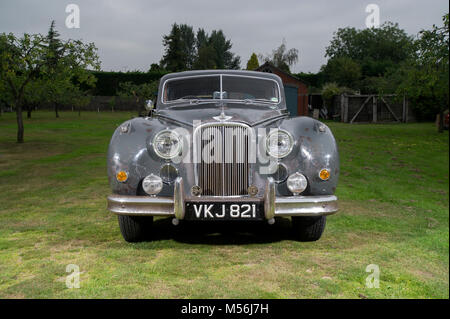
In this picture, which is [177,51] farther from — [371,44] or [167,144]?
[167,144]

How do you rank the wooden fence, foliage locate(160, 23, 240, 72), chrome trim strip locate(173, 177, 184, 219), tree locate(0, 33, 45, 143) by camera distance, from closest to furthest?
chrome trim strip locate(173, 177, 184, 219) → tree locate(0, 33, 45, 143) → the wooden fence → foliage locate(160, 23, 240, 72)

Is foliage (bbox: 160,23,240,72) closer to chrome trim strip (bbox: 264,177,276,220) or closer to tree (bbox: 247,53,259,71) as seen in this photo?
tree (bbox: 247,53,259,71)

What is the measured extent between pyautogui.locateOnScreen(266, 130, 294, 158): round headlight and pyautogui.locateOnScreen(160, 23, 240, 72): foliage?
52609 millimetres

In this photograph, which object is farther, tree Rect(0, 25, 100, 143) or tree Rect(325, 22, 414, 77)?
tree Rect(325, 22, 414, 77)

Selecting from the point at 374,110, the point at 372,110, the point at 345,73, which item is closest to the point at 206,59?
the point at 345,73

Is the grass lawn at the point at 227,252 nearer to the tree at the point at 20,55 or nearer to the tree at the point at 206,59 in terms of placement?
the tree at the point at 20,55

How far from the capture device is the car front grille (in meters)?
4.09

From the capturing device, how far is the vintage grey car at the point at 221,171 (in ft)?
12.9

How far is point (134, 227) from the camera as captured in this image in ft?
14.2

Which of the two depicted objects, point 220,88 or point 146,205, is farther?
point 220,88

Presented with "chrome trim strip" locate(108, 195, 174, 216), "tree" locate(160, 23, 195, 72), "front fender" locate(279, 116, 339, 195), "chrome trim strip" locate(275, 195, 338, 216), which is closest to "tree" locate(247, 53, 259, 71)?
"tree" locate(160, 23, 195, 72)

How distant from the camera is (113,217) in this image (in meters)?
5.55

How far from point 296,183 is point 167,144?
123 cm


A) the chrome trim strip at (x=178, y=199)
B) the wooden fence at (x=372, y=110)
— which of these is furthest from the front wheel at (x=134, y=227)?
the wooden fence at (x=372, y=110)
